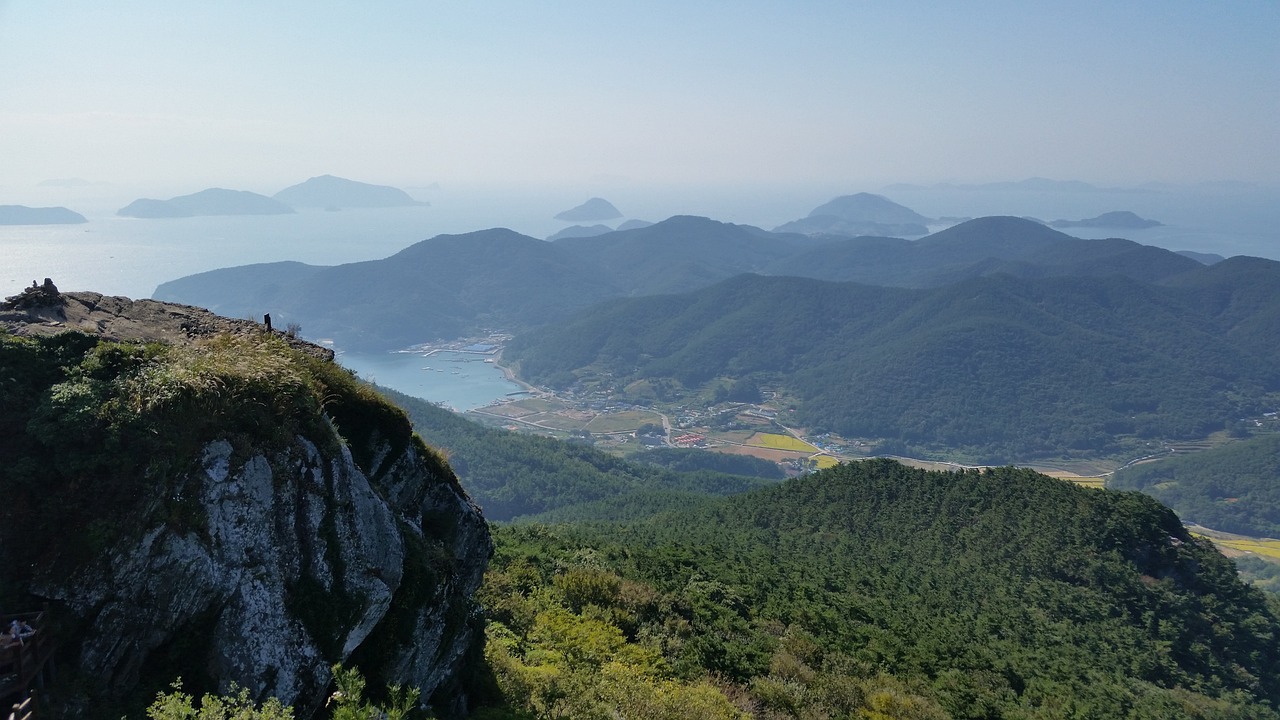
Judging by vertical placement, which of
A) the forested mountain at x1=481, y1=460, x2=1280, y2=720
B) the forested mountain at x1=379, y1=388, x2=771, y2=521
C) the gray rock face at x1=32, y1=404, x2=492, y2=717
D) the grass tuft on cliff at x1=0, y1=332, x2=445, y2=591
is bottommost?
the forested mountain at x1=379, y1=388, x2=771, y2=521

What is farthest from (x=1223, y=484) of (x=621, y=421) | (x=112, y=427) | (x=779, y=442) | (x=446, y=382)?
(x=446, y=382)

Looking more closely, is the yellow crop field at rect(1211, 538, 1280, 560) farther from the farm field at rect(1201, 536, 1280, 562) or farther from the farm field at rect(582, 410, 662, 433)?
the farm field at rect(582, 410, 662, 433)

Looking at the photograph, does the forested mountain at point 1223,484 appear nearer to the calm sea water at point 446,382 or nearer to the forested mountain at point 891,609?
the forested mountain at point 891,609

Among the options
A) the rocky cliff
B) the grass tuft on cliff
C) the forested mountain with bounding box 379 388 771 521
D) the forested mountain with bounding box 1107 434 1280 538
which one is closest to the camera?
the rocky cliff

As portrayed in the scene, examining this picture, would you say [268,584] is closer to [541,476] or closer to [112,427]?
[112,427]

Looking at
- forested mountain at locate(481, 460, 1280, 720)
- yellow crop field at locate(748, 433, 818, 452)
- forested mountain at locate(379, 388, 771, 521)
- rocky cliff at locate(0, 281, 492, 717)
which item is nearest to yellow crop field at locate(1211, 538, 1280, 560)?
yellow crop field at locate(748, 433, 818, 452)

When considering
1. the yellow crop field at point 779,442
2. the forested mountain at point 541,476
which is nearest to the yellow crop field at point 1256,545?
the yellow crop field at point 779,442

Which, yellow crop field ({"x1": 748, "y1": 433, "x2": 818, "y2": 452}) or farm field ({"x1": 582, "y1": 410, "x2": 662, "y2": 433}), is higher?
farm field ({"x1": 582, "y1": 410, "x2": 662, "y2": 433})
